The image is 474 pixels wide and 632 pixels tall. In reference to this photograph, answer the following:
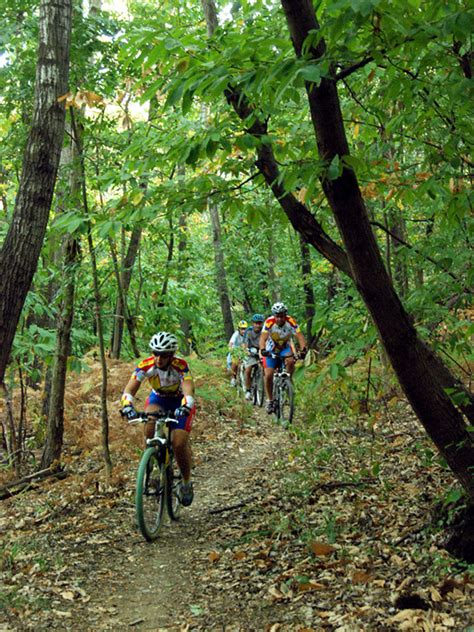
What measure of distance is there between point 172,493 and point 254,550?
1703 millimetres

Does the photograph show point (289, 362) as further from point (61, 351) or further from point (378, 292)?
point (378, 292)

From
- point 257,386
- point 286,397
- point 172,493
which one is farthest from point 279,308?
point 172,493

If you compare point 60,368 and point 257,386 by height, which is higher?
point 60,368

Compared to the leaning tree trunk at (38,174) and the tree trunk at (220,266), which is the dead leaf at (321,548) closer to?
the leaning tree trunk at (38,174)

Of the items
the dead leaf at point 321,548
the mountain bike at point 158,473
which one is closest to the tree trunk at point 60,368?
the mountain bike at point 158,473

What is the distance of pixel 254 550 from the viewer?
597 cm

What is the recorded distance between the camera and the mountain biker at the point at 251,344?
48.5 ft

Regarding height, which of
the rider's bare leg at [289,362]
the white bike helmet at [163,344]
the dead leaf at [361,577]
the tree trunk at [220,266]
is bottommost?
the dead leaf at [361,577]

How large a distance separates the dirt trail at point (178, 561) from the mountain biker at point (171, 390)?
580 mm

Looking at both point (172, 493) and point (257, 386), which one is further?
point (257, 386)

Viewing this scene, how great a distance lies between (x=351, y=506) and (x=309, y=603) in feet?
6.07

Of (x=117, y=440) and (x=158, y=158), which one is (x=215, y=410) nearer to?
(x=117, y=440)

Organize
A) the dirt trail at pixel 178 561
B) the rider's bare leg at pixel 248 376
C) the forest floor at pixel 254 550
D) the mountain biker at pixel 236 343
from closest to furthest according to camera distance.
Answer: the forest floor at pixel 254 550
the dirt trail at pixel 178 561
the rider's bare leg at pixel 248 376
the mountain biker at pixel 236 343

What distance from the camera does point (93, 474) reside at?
8.40m
